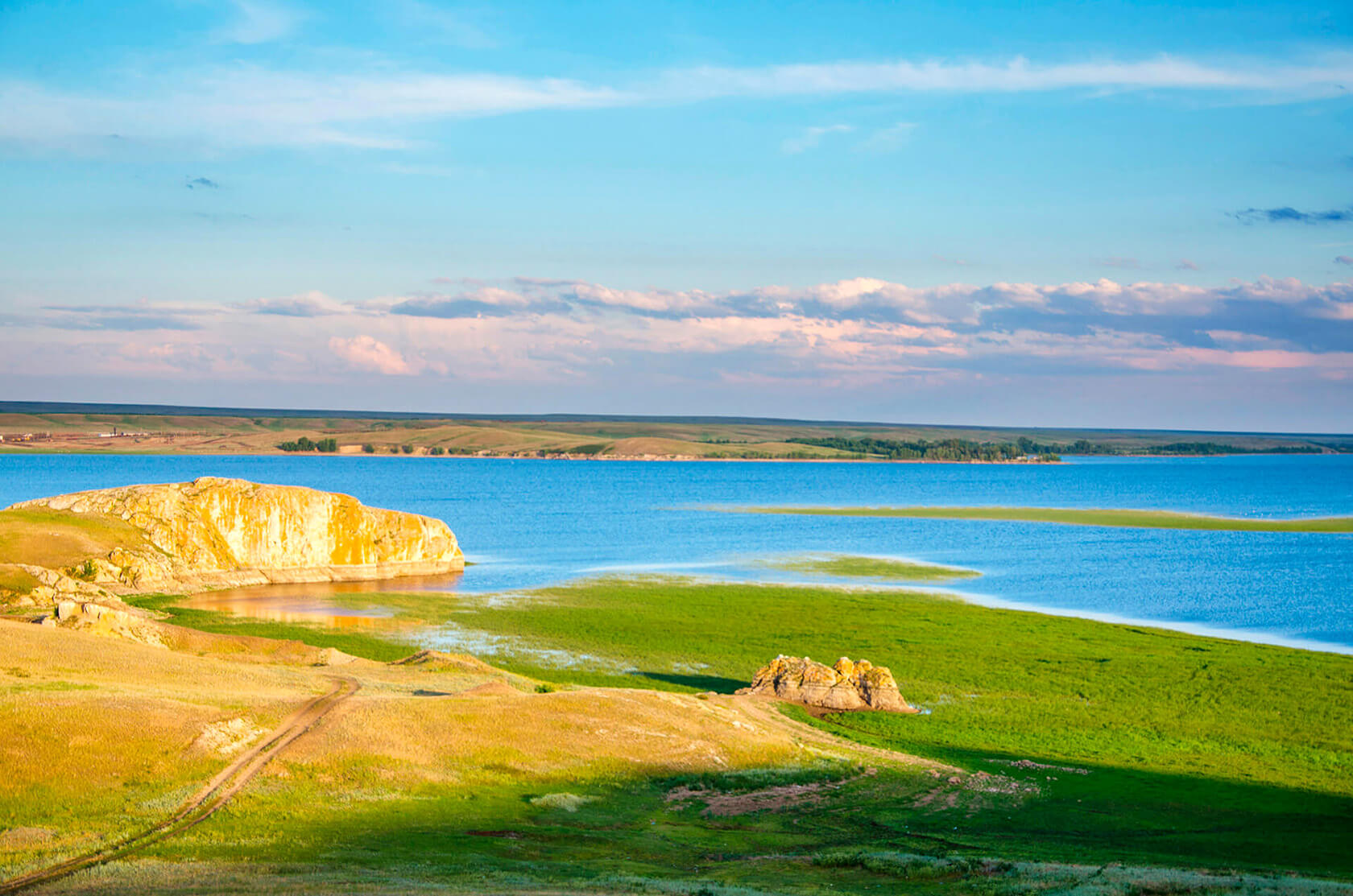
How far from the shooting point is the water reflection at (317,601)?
53750mm

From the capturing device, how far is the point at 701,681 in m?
41.1

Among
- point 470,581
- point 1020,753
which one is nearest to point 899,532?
point 470,581

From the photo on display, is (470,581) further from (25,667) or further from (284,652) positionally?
(25,667)

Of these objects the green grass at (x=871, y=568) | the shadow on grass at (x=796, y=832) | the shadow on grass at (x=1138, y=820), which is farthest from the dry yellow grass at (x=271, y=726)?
the green grass at (x=871, y=568)

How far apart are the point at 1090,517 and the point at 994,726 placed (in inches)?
3648

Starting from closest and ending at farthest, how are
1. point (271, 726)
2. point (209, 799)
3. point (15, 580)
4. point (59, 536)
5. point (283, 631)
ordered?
1. point (209, 799)
2. point (271, 726)
3. point (15, 580)
4. point (283, 631)
5. point (59, 536)

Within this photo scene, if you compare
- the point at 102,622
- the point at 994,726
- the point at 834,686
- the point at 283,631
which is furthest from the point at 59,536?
the point at 994,726

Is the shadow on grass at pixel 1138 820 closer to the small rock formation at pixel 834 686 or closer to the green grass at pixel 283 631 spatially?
the small rock formation at pixel 834 686

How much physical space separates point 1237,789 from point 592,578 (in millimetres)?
46472

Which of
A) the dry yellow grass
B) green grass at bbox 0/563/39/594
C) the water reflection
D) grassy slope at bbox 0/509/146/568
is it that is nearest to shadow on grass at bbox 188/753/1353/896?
the dry yellow grass

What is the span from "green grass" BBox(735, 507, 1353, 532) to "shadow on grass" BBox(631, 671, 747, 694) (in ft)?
265

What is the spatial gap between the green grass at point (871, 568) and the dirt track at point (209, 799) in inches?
1900

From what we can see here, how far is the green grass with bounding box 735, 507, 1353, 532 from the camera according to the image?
109m

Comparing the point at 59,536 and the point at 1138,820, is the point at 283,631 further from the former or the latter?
the point at 1138,820
